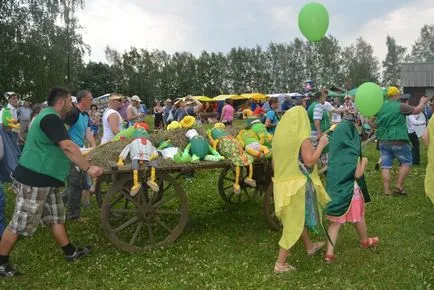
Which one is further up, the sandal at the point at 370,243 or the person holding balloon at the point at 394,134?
the person holding balloon at the point at 394,134

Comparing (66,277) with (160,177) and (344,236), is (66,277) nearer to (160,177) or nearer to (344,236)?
(160,177)

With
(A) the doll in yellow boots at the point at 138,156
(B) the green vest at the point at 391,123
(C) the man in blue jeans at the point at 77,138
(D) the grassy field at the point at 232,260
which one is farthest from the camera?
(B) the green vest at the point at 391,123

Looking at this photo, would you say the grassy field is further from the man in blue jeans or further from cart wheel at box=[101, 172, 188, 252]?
the man in blue jeans

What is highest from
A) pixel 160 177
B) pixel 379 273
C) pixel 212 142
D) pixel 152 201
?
pixel 212 142

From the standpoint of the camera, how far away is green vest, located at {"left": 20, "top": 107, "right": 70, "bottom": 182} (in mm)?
4285

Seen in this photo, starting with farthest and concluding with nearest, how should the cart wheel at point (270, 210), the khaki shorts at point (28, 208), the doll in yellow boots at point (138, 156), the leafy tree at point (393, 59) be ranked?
the leafy tree at point (393, 59) < the cart wheel at point (270, 210) < the doll in yellow boots at point (138, 156) < the khaki shorts at point (28, 208)

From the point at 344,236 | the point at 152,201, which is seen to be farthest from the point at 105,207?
the point at 344,236

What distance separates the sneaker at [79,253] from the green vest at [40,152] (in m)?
0.99

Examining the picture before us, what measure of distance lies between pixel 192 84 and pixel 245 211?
67675 millimetres

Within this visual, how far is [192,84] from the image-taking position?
240 ft

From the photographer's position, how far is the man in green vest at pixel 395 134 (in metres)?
7.00

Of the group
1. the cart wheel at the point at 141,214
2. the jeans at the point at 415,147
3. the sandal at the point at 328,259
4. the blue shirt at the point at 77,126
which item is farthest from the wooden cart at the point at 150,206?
the jeans at the point at 415,147

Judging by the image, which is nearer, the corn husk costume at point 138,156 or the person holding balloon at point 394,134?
the corn husk costume at point 138,156

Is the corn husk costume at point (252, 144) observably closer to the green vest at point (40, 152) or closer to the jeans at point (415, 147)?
the green vest at point (40, 152)
